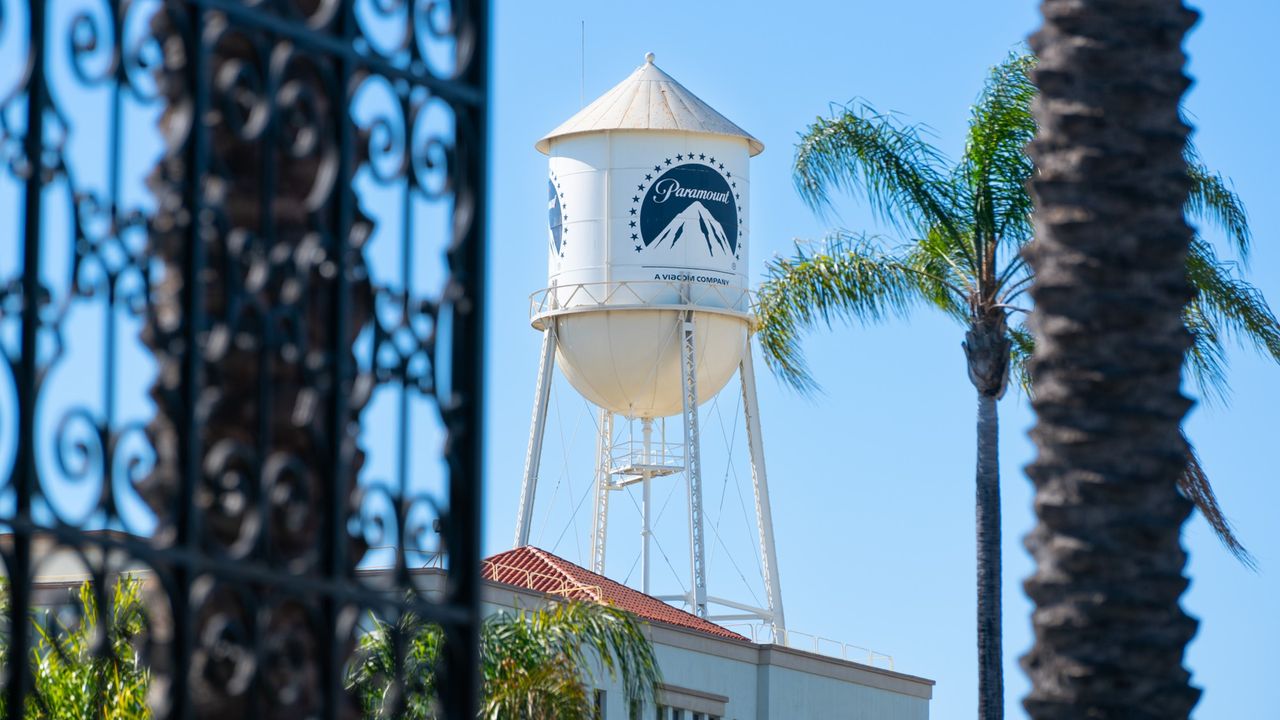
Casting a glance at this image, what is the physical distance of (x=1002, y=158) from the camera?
2434 centimetres

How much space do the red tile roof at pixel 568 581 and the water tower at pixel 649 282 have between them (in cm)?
131

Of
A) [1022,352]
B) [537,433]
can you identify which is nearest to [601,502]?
[537,433]

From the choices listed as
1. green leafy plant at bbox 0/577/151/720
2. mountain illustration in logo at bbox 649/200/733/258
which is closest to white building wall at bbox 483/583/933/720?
mountain illustration in logo at bbox 649/200/733/258

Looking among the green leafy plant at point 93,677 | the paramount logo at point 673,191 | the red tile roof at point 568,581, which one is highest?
the paramount logo at point 673,191

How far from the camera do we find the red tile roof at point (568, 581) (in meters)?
32.6

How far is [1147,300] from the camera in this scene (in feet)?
28.9

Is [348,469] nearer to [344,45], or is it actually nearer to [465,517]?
[465,517]

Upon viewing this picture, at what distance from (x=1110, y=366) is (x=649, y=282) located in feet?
92.8

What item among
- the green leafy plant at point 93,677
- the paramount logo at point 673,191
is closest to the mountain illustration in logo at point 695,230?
the paramount logo at point 673,191

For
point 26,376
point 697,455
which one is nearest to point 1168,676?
point 26,376

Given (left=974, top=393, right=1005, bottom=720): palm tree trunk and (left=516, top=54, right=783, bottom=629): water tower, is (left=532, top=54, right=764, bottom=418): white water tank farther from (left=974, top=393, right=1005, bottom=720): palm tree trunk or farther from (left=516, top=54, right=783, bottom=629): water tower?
(left=974, top=393, right=1005, bottom=720): palm tree trunk

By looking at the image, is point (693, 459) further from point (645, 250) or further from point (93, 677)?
point (93, 677)

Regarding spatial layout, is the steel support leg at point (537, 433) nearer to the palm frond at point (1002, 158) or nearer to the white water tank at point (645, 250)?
the white water tank at point (645, 250)

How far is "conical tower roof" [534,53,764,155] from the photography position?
123 ft
